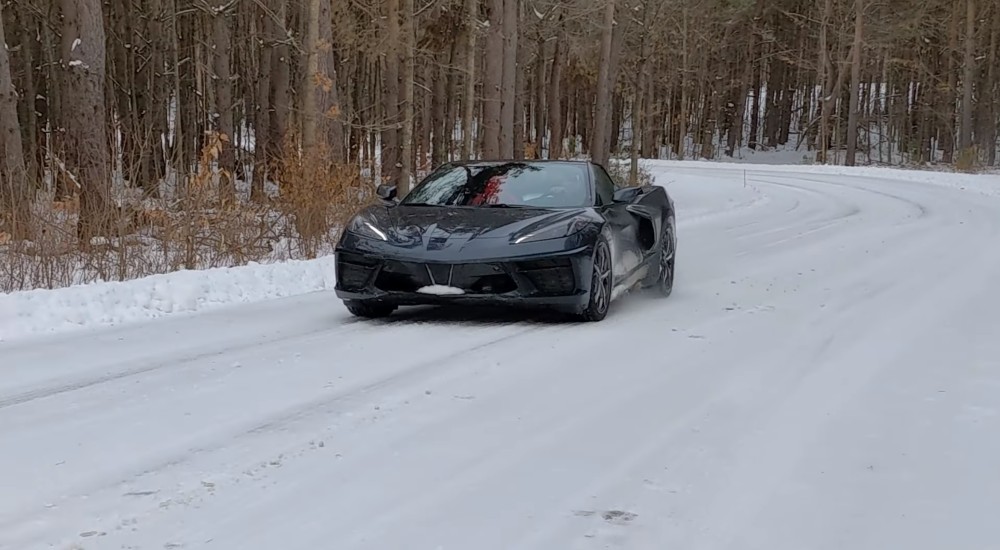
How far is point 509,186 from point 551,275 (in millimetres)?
1436

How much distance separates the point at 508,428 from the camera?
4.62 meters

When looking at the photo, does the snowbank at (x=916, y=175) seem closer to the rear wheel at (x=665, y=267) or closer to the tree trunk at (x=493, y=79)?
the tree trunk at (x=493, y=79)

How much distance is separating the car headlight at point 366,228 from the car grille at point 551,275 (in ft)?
3.92

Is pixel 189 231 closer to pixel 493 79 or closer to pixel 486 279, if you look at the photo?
pixel 486 279

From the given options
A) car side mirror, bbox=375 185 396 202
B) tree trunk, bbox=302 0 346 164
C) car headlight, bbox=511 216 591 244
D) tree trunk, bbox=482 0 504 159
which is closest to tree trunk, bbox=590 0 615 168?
tree trunk, bbox=482 0 504 159

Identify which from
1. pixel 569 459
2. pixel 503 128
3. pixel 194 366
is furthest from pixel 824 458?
pixel 503 128

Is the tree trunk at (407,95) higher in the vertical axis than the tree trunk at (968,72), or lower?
lower

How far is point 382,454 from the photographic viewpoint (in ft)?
13.7

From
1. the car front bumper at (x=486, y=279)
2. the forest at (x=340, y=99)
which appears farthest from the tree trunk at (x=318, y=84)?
the car front bumper at (x=486, y=279)

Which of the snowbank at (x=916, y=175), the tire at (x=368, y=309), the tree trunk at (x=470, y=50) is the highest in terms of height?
the tree trunk at (x=470, y=50)

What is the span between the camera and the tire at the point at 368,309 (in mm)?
7710

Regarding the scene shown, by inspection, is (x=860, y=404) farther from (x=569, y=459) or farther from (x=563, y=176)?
(x=563, y=176)

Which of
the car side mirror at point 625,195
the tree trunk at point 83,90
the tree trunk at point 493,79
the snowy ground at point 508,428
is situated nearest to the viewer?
the snowy ground at point 508,428

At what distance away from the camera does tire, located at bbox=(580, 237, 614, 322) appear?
7508 millimetres
